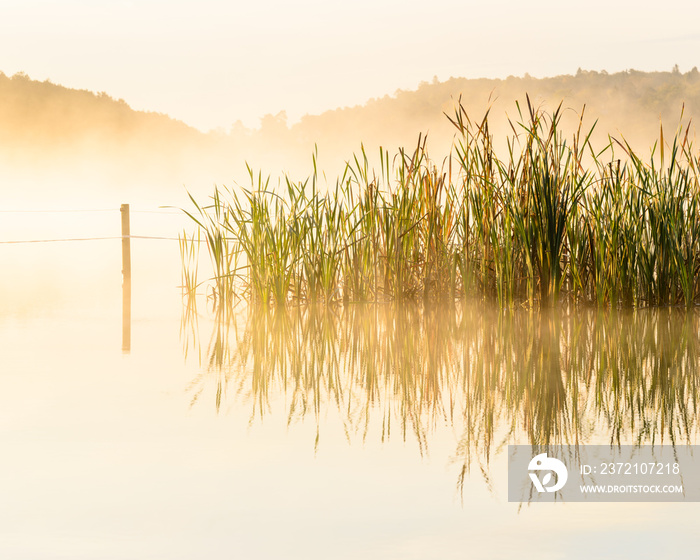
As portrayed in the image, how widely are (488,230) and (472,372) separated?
1890mm

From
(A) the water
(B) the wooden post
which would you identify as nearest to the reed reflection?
(A) the water

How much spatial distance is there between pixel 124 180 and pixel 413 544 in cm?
5655

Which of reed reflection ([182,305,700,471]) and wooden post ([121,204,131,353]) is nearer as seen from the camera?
reed reflection ([182,305,700,471])

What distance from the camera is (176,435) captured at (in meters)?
2.86

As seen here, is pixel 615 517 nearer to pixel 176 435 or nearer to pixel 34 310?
pixel 176 435

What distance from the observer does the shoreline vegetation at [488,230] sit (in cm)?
533

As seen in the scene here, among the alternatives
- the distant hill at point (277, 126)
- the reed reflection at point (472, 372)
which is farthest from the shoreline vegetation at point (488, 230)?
the distant hill at point (277, 126)

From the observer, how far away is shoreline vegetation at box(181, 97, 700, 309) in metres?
5.33

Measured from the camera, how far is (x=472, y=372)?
12.5 feet

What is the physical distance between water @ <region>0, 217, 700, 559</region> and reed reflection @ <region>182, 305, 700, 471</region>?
0.5 inches

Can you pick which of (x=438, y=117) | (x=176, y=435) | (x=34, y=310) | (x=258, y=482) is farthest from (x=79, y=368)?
(x=438, y=117)

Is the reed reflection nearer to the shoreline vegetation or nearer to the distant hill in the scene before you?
the shoreline vegetation

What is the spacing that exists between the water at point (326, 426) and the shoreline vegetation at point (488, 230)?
0.28 m

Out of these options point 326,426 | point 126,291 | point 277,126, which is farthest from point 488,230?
point 277,126
